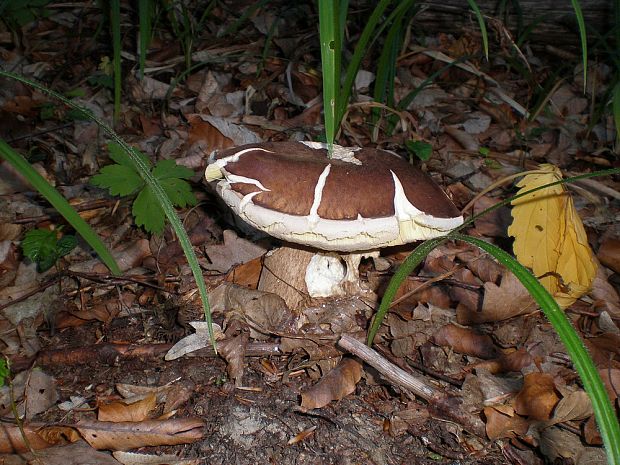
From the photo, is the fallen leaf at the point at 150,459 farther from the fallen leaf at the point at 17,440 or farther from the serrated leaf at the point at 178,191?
the serrated leaf at the point at 178,191

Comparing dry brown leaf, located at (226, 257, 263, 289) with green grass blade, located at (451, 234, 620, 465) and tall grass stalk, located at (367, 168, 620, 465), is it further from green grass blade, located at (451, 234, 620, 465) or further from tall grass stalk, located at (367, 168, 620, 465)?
green grass blade, located at (451, 234, 620, 465)

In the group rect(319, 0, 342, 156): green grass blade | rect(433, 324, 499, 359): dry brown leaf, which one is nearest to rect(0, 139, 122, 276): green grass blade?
rect(319, 0, 342, 156): green grass blade

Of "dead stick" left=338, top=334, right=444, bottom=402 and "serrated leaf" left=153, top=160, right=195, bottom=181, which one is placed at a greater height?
"serrated leaf" left=153, top=160, right=195, bottom=181

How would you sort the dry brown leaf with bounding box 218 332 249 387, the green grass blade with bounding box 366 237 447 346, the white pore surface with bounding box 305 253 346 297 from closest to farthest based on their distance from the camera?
the green grass blade with bounding box 366 237 447 346
the dry brown leaf with bounding box 218 332 249 387
the white pore surface with bounding box 305 253 346 297

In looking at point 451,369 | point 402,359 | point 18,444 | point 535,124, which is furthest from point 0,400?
point 535,124

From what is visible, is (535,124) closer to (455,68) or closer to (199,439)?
(455,68)

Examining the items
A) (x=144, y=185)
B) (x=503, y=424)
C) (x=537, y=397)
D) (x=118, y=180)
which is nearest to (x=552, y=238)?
(x=537, y=397)

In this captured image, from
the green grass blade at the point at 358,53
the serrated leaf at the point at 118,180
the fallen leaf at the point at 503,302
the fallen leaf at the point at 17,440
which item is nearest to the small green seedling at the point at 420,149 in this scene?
the green grass blade at the point at 358,53

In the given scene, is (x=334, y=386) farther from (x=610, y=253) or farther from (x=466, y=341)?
(x=610, y=253)
